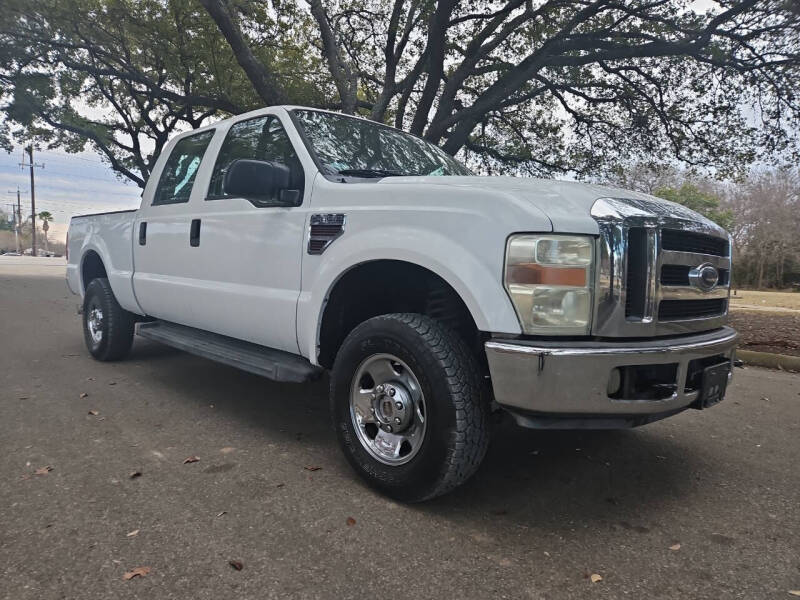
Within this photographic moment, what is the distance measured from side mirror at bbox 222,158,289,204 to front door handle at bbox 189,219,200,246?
933mm

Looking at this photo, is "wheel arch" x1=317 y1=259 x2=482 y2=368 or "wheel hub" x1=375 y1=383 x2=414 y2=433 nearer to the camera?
"wheel hub" x1=375 y1=383 x2=414 y2=433

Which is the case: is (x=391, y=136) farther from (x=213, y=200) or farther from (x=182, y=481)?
(x=182, y=481)

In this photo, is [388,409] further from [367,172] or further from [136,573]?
[367,172]

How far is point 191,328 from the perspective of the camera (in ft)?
14.1

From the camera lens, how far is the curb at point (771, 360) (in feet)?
19.4

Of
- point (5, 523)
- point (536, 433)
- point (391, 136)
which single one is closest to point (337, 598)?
point (5, 523)

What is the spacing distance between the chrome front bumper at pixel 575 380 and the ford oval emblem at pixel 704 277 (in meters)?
0.36

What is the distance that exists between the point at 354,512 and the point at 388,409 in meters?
0.48

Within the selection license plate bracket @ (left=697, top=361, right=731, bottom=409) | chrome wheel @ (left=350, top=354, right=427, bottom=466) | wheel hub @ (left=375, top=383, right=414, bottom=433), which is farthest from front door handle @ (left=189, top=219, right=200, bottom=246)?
license plate bracket @ (left=697, top=361, right=731, bottom=409)

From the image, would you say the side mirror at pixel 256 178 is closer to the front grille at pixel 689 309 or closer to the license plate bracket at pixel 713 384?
the front grille at pixel 689 309

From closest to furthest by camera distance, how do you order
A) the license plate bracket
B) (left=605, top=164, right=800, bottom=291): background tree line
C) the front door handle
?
the license plate bracket < the front door handle < (left=605, top=164, right=800, bottom=291): background tree line

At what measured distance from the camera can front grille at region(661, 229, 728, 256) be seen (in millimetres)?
2357

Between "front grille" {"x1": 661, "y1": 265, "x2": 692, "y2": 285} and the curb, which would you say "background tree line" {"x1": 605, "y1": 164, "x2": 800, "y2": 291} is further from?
"front grille" {"x1": 661, "y1": 265, "x2": 692, "y2": 285}

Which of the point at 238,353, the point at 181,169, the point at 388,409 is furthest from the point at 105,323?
the point at 388,409
